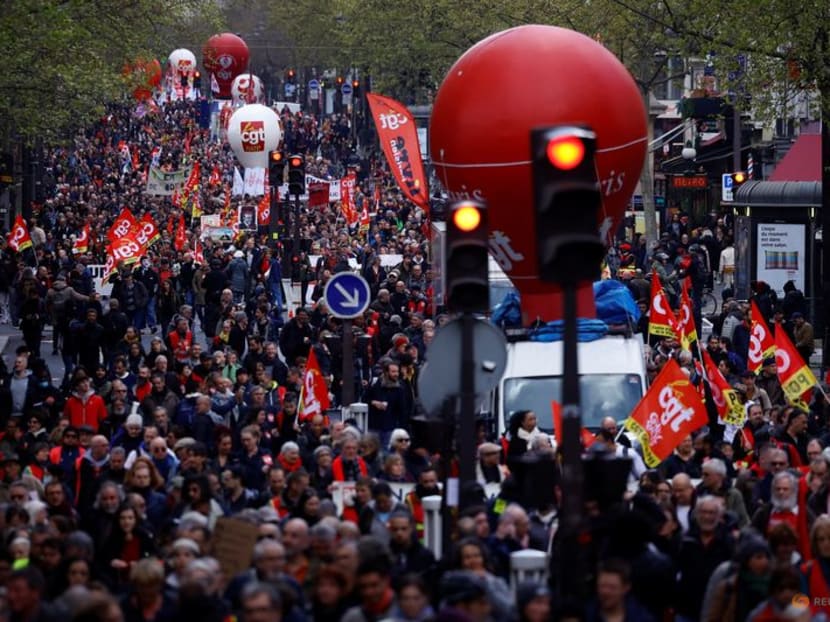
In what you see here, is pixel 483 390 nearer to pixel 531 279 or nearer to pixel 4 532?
pixel 4 532

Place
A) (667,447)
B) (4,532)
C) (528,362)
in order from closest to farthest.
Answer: (4,532) → (667,447) → (528,362)

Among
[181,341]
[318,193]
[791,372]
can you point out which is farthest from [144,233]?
[791,372]

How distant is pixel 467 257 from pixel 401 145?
1917cm

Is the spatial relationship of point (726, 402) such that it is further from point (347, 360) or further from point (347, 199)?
point (347, 199)

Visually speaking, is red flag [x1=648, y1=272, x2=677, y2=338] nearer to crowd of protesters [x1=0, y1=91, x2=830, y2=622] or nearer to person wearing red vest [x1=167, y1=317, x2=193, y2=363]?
crowd of protesters [x1=0, y1=91, x2=830, y2=622]

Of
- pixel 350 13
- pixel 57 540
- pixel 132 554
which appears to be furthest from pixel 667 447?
pixel 350 13

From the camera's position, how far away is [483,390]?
514 inches

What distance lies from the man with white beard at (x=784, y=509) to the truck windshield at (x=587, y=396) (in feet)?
20.3

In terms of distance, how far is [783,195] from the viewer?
35594 millimetres

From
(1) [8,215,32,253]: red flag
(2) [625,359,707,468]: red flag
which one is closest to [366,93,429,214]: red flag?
(1) [8,215,32,253]: red flag

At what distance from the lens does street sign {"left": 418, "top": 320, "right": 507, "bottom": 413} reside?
1276 centimetres

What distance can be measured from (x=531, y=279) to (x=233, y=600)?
12.2 m

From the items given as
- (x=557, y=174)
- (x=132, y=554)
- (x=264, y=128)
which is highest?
(x=264, y=128)

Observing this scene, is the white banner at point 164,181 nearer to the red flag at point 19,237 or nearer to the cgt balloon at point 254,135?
the cgt balloon at point 254,135
